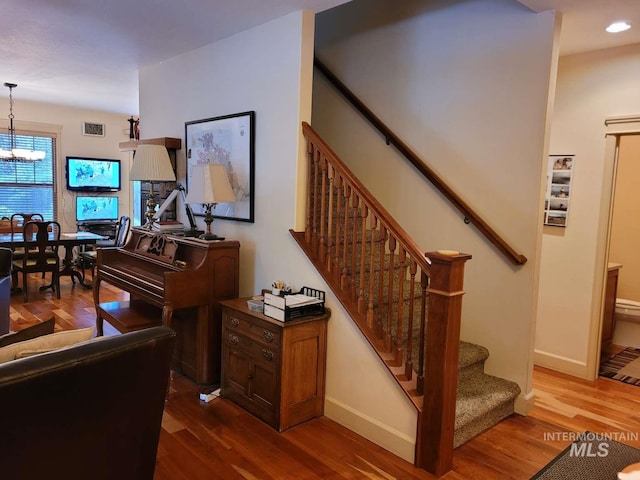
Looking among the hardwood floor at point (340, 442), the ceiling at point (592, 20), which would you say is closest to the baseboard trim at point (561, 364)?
the hardwood floor at point (340, 442)

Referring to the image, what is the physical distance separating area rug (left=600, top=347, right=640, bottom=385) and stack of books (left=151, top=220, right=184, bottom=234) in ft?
12.1

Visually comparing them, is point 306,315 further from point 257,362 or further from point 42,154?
point 42,154

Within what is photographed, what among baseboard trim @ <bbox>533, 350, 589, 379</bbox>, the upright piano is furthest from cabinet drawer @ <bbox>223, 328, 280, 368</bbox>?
baseboard trim @ <bbox>533, 350, 589, 379</bbox>

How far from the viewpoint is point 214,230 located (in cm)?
394

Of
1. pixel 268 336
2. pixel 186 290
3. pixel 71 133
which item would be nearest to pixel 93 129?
pixel 71 133

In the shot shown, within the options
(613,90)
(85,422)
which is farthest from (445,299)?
(613,90)

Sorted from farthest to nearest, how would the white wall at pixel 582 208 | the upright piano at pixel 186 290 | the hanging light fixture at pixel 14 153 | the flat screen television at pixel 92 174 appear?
the flat screen television at pixel 92 174 → the hanging light fixture at pixel 14 153 → the white wall at pixel 582 208 → the upright piano at pixel 186 290

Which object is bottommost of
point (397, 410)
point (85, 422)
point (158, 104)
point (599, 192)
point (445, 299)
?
point (397, 410)

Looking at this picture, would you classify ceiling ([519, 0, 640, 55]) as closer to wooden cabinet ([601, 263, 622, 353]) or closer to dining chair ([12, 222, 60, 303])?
wooden cabinet ([601, 263, 622, 353])

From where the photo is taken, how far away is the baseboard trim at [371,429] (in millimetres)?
2498

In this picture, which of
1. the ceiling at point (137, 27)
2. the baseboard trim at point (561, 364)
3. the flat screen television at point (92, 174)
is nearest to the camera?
the ceiling at point (137, 27)

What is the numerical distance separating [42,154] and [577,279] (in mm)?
7163

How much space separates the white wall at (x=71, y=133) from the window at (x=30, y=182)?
0.11 m

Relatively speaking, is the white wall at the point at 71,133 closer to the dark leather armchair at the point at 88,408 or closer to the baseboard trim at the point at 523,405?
the dark leather armchair at the point at 88,408
